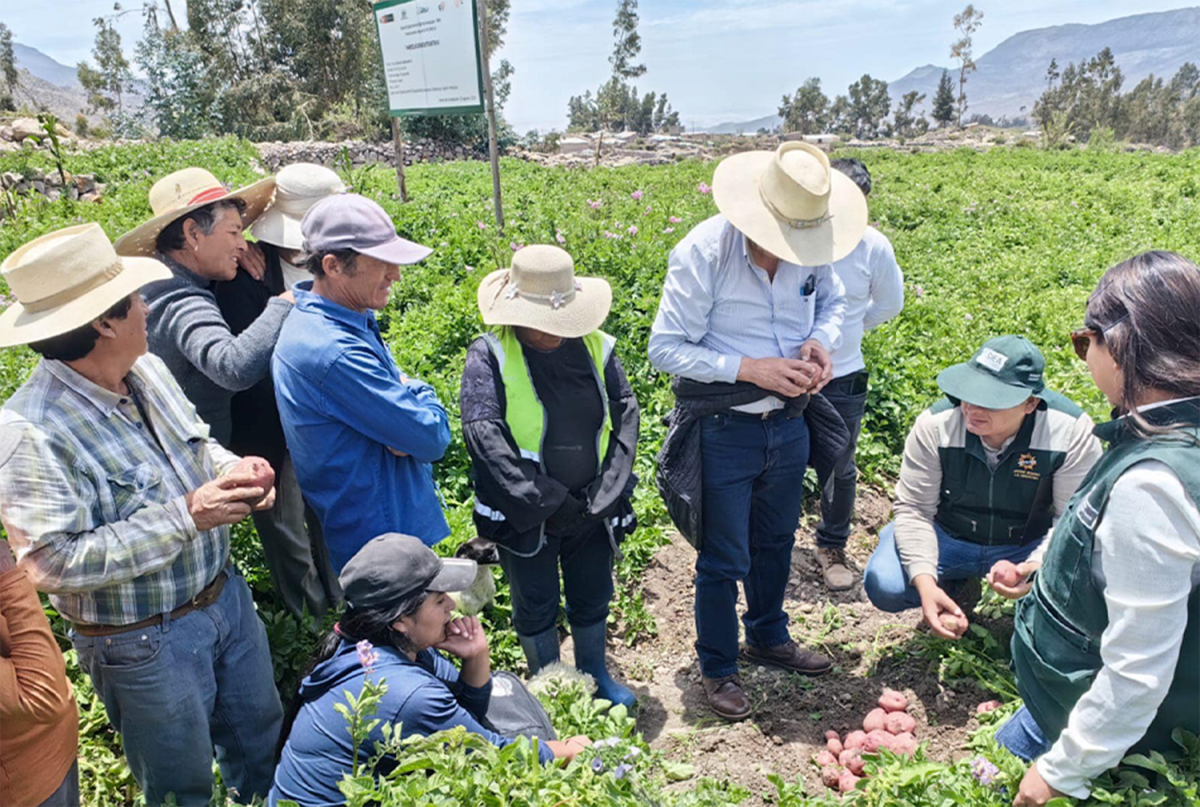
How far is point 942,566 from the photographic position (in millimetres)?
3289

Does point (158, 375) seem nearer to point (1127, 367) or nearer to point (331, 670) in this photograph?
point (331, 670)

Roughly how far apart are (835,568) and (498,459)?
2252 mm

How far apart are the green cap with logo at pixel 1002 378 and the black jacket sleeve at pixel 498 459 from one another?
145cm

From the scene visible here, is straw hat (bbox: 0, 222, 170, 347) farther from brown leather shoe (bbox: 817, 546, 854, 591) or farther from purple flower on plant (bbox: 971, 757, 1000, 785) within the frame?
brown leather shoe (bbox: 817, 546, 854, 591)

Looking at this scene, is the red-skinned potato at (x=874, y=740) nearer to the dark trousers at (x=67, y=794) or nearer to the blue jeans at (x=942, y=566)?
the blue jeans at (x=942, y=566)

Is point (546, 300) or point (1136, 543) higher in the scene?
point (546, 300)

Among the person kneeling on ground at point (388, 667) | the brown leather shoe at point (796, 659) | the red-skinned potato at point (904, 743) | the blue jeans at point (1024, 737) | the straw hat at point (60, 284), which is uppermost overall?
the straw hat at point (60, 284)

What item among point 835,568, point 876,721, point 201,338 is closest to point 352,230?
point 201,338

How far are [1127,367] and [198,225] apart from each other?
9.38ft

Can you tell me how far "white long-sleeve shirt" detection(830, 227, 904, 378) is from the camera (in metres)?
3.65

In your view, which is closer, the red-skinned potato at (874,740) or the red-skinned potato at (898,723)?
the red-skinned potato at (874,740)

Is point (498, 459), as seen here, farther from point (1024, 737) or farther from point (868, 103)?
point (868, 103)

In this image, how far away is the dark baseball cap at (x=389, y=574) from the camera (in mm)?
2092

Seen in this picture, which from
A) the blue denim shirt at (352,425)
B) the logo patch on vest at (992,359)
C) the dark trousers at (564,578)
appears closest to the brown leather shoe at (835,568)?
the dark trousers at (564,578)
